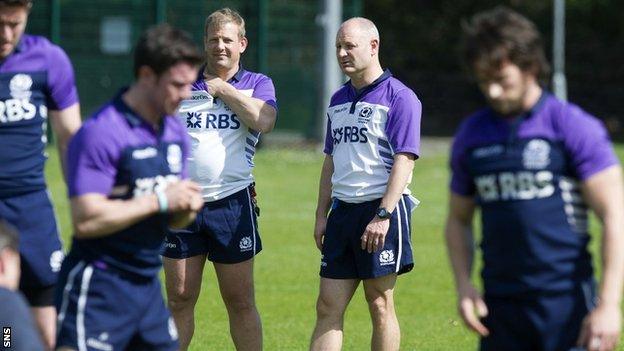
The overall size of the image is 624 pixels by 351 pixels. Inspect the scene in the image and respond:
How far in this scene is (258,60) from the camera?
2572cm

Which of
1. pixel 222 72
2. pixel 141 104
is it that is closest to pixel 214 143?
pixel 222 72

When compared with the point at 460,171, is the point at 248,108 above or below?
below

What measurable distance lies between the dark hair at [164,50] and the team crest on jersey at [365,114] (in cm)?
224

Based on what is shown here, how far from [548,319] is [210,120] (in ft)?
10.6

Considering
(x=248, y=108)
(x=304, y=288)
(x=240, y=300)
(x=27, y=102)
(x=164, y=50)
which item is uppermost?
(x=164, y=50)

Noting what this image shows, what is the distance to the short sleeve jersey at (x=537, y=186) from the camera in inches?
211

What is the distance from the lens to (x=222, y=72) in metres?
8.09

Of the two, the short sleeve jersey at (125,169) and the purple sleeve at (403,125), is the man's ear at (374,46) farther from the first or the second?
the short sleeve jersey at (125,169)

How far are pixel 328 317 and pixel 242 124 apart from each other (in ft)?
4.42

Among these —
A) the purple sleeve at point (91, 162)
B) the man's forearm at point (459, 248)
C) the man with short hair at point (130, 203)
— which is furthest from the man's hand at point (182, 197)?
the man's forearm at point (459, 248)

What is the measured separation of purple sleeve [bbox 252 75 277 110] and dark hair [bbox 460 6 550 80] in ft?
9.24

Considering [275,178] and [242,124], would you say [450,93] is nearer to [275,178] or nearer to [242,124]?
[275,178]

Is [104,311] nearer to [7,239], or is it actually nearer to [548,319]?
[7,239]

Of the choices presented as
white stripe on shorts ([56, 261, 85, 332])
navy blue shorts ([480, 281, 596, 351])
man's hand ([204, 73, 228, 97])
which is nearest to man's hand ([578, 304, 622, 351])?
navy blue shorts ([480, 281, 596, 351])
